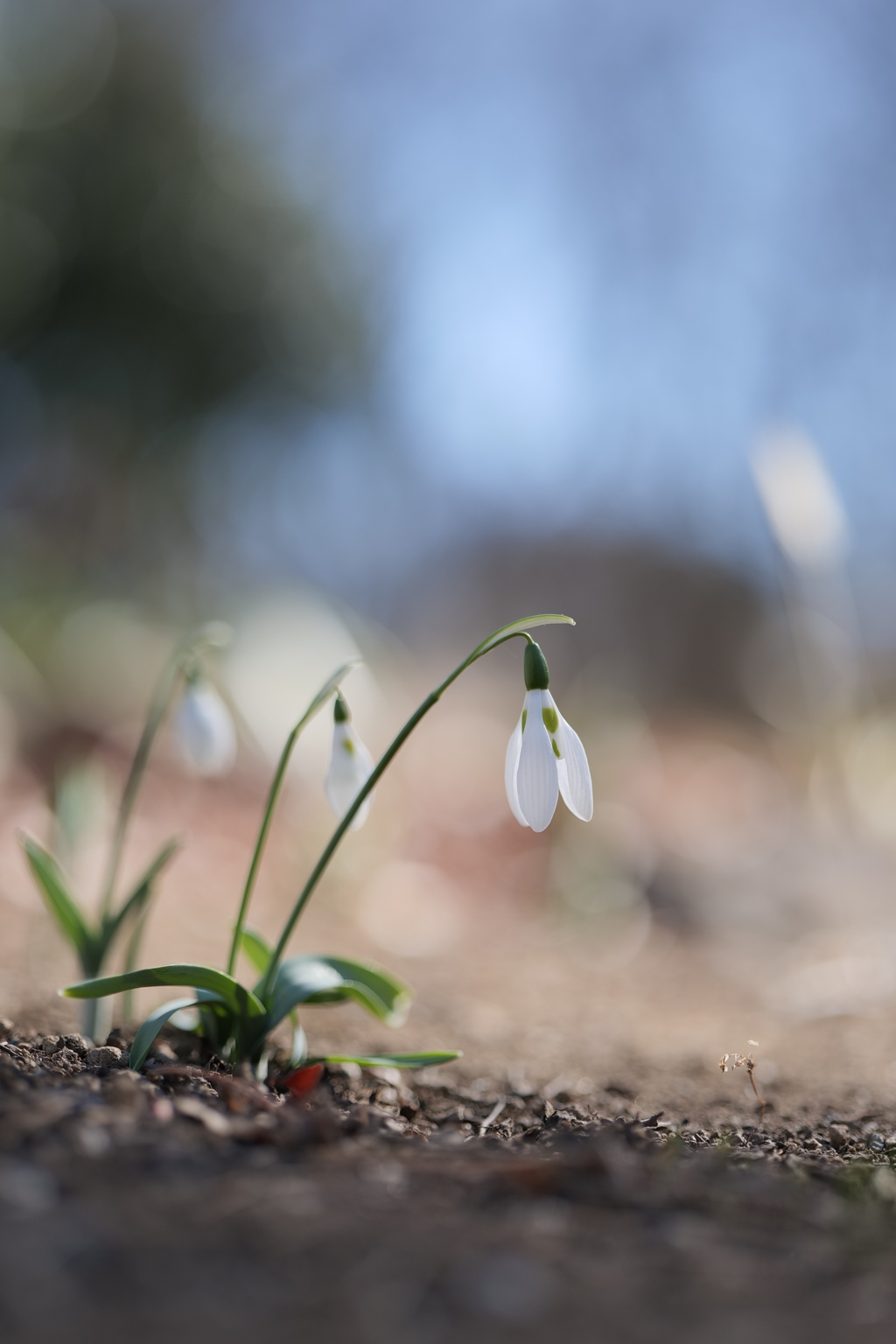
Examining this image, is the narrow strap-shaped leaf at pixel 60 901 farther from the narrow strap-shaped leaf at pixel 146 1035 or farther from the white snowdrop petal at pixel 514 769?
the white snowdrop petal at pixel 514 769

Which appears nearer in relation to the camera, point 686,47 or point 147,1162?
point 147,1162

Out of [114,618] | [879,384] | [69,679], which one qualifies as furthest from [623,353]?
[69,679]

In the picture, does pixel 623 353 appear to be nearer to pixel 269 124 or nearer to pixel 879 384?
pixel 879 384

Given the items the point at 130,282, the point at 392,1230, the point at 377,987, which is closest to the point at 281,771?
the point at 377,987

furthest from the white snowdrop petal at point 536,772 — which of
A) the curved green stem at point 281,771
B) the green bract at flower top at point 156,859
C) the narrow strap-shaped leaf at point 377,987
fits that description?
the green bract at flower top at point 156,859

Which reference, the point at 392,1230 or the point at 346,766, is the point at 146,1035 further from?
the point at 392,1230

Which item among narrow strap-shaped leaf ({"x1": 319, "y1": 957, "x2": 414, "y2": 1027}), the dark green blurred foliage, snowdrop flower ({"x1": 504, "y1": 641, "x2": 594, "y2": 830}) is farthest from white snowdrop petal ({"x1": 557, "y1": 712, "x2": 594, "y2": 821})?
the dark green blurred foliage
